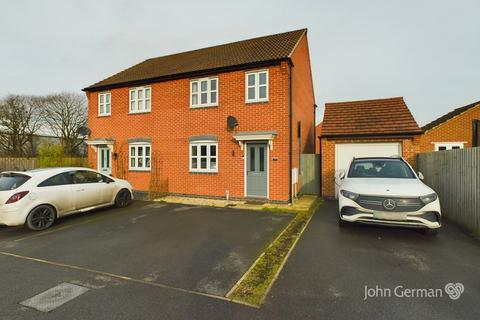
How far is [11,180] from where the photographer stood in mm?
6035

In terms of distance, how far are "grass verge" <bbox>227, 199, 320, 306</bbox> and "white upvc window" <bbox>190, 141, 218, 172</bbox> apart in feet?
17.8

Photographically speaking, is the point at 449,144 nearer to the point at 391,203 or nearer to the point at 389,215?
the point at 391,203

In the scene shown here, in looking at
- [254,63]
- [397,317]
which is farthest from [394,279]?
[254,63]

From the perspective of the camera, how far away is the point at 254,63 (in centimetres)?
961

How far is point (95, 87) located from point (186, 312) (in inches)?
581

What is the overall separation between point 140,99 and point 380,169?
1173 cm

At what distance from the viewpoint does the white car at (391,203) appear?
16.0 feet

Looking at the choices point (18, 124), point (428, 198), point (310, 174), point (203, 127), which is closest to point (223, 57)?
→ point (203, 127)

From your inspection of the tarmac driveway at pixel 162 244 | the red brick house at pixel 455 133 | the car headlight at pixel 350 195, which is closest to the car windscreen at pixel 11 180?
the tarmac driveway at pixel 162 244

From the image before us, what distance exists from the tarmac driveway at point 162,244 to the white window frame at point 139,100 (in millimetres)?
6459

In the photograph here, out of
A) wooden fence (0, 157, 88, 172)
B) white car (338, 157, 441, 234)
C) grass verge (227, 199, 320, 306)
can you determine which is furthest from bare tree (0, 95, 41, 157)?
white car (338, 157, 441, 234)

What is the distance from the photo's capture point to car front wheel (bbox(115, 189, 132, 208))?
8.54 meters

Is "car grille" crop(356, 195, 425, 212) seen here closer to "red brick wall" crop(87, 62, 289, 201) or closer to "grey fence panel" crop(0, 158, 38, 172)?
"red brick wall" crop(87, 62, 289, 201)

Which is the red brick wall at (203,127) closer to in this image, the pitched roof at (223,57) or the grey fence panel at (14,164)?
the pitched roof at (223,57)
